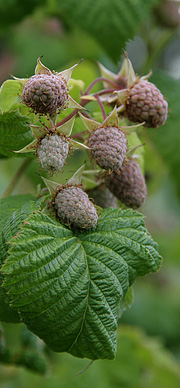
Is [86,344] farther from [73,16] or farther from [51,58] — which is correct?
[51,58]

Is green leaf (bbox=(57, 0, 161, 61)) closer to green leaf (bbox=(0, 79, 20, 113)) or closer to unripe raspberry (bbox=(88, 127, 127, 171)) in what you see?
green leaf (bbox=(0, 79, 20, 113))

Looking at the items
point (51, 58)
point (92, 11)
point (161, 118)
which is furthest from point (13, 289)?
point (51, 58)

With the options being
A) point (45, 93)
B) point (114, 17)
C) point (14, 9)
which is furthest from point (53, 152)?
point (14, 9)

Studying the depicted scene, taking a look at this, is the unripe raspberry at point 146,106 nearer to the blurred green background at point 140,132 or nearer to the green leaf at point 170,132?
the blurred green background at point 140,132

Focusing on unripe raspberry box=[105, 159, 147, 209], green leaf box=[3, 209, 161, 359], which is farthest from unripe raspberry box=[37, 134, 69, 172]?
unripe raspberry box=[105, 159, 147, 209]

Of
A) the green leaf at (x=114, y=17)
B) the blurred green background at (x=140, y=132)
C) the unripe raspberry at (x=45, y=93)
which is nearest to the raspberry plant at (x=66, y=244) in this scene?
the unripe raspberry at (x=45, y=93)

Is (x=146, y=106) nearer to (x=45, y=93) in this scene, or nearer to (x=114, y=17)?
(x=45, y=93)
